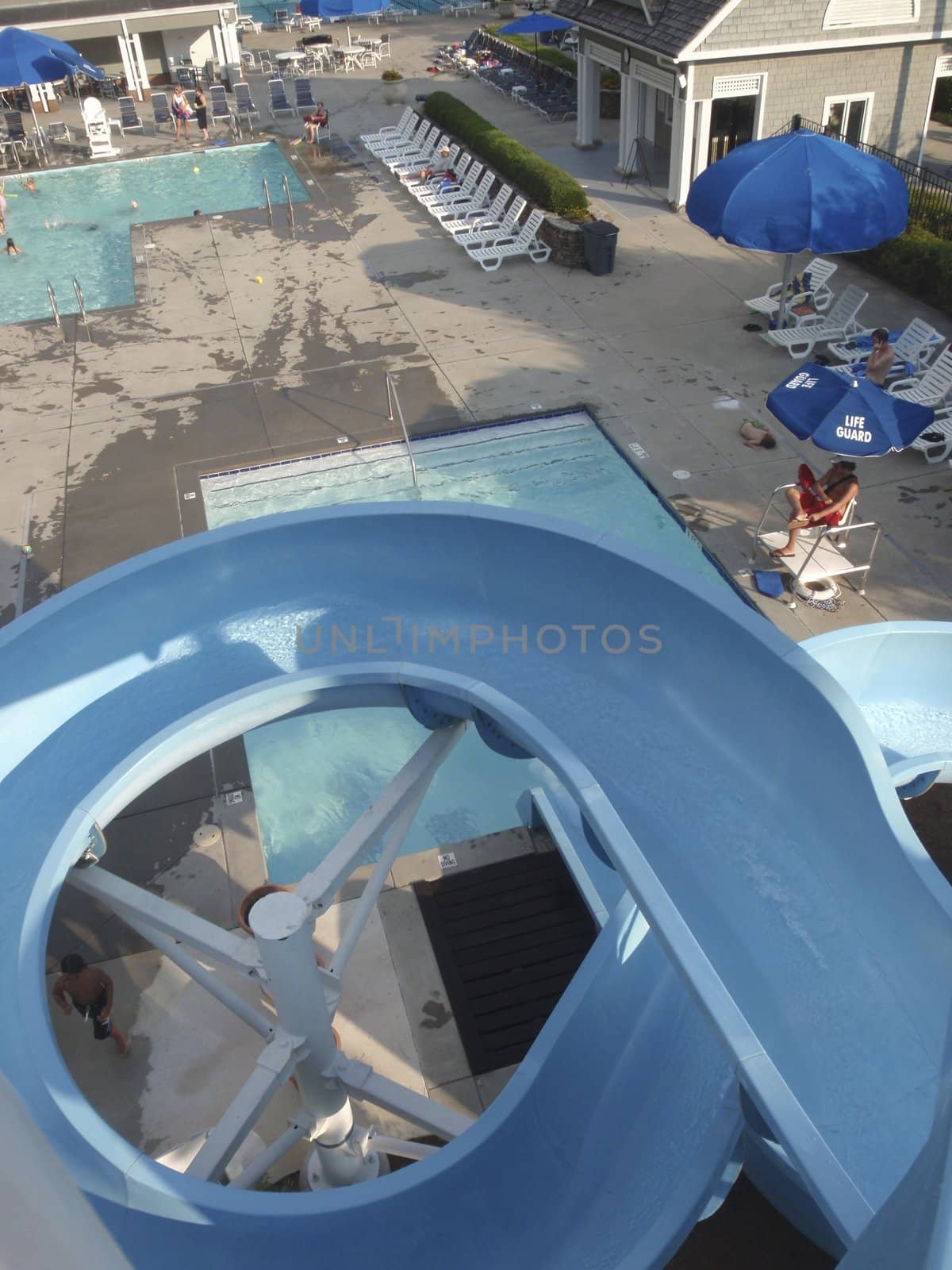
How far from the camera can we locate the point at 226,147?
2728 cm

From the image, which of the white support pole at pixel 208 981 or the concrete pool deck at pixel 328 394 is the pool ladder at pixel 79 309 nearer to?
the concrete pool deck at pixel 328 394

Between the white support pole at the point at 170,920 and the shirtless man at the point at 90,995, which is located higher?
the white support pole at the point at 170,920

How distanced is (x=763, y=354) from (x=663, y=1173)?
1286 cm

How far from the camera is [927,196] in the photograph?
59.5 ft

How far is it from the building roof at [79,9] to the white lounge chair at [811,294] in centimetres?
2391

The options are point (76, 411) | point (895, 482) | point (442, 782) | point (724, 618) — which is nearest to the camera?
point (724, 618)

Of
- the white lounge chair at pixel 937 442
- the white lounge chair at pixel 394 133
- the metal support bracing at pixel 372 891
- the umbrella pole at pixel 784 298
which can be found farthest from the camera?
the white lounge chair at pixel 394 133

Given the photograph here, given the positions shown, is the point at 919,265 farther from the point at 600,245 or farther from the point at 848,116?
the point at 848,116

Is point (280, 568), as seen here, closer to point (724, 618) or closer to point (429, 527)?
point (429, 527)

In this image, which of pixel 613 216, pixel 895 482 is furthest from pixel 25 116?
pixel 895 482

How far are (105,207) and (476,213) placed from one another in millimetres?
9218

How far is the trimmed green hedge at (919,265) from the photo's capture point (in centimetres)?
1631

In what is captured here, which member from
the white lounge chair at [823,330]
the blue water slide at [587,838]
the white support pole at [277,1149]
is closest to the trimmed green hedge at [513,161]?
the white lounge chair at [823,330]

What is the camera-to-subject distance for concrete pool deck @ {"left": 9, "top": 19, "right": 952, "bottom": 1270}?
8.93m
